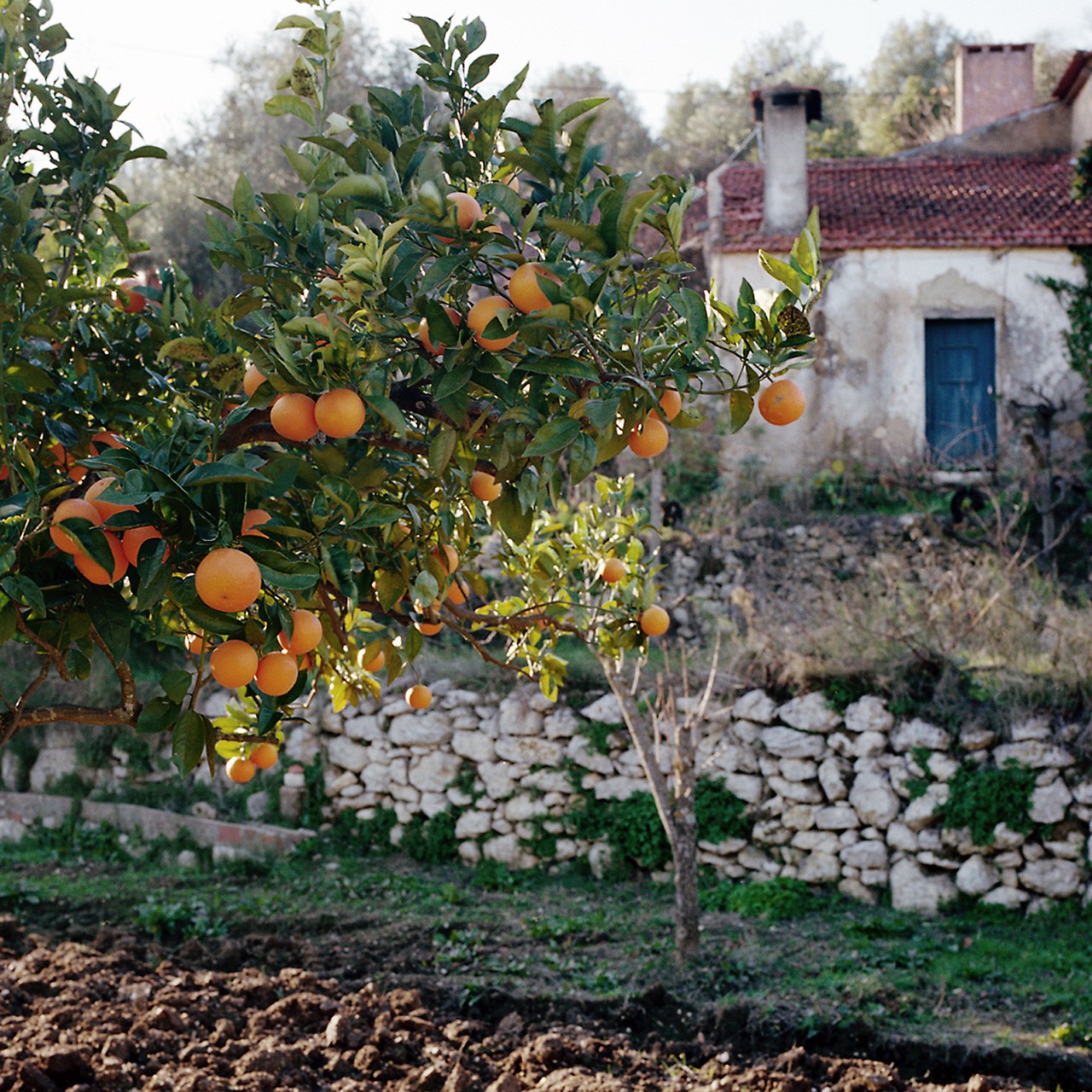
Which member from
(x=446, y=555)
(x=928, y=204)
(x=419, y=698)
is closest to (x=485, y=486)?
(x=446, y=555)

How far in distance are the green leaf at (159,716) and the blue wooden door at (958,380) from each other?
11242 mm

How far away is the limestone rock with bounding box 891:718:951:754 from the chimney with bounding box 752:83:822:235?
7.45 metres

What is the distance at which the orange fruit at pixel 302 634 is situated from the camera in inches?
75.4

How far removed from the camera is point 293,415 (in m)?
1.90

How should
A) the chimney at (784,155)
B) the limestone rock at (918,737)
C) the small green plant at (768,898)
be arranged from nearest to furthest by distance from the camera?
the small green plant at (768,898) < the limestone rock at (918,737) < the chimney at (784,155)

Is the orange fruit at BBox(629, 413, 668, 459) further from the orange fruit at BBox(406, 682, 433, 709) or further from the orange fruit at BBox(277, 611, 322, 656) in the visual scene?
the orange fruit at BBox(406, 682, 433, 709)

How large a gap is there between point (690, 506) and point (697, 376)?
930cm

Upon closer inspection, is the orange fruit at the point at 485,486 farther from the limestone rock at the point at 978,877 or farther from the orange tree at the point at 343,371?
the limestone rock at the point at 978,877

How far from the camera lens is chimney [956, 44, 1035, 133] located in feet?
48.4

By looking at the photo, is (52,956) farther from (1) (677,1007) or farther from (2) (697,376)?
(2) (697,376)

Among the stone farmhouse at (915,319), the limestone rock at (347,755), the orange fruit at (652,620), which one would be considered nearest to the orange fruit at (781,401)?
the orange fruit at (652,620)

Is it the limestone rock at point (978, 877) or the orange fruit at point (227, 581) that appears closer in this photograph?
the orange fruit at point (227, 581)

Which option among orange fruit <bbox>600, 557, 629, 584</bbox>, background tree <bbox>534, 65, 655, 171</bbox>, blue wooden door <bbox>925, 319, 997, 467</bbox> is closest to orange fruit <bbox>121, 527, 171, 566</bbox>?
orange fruit <bbox>600, 557, 629, 584</bbox>

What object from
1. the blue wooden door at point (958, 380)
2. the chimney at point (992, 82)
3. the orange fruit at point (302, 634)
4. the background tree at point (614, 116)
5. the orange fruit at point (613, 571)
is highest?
the background tree at point (614, 116)
